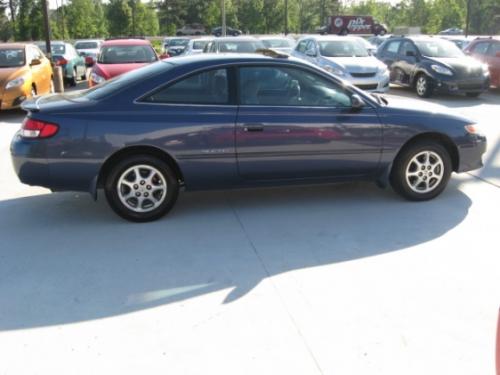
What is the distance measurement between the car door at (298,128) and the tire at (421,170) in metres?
0.32

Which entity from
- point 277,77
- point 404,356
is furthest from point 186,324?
point 277,77

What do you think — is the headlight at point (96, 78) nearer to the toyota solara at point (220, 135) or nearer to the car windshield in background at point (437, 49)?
the toyota solara at point (220, 135)

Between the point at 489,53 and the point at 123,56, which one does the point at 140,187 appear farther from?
the point at 489,53

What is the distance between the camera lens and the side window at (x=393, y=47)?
1548 centimetres

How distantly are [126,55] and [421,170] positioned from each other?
30.9 ft

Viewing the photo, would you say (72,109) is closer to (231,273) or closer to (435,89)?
(231,273)

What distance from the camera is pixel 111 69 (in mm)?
12211

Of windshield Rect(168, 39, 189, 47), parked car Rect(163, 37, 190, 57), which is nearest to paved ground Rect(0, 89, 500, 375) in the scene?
parked car Rect(163, 37, 190, 57)

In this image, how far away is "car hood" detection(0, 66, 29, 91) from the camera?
10930 mm

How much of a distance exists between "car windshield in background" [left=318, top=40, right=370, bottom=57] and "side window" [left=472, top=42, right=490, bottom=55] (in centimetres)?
345

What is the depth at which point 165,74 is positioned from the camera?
16.6ft

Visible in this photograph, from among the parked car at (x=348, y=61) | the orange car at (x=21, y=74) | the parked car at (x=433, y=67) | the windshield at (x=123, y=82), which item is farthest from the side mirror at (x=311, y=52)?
the windshield at (x=123, y=82)

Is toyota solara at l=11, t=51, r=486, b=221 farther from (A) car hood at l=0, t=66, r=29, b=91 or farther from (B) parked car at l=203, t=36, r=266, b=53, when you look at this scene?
(B) parked car at l=203, t=36, r=266, b=53

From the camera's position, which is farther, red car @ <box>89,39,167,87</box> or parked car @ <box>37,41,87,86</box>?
parked car @ <box>37,41,87,86</box>
